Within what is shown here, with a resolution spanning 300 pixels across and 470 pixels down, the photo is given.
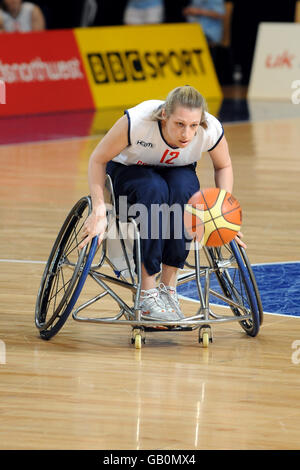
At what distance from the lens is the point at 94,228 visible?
4211 mm

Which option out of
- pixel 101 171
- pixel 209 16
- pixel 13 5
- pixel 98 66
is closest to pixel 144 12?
pixel 209 16

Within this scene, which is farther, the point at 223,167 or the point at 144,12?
the point at 144,12

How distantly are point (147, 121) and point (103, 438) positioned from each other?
5.00 feet

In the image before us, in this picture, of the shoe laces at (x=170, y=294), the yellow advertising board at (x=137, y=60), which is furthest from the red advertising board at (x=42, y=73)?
the shoe laces at (x=170, y=294)

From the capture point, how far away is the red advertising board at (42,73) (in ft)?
39.5

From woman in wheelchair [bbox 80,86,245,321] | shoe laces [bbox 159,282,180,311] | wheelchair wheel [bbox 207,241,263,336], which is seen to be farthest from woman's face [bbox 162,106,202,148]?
shoe laces [bbox 159,282,180,311]

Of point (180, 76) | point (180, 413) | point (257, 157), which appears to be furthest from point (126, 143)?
point (180, 76)

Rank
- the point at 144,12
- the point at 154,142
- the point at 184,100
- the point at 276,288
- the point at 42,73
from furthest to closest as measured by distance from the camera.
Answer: the point at 144,12 → the point at 42,73 → the point at 276,288 → the point at 154,142 → the point at 184,100

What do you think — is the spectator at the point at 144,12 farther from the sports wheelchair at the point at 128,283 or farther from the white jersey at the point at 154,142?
the white jersey at the point at 154,142

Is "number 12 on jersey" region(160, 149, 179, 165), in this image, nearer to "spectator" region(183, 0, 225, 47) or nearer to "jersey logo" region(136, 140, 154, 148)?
"jersey logo" region(136, 140, 154, 148)

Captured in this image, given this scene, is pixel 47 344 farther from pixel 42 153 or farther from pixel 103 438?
pixel 42 153

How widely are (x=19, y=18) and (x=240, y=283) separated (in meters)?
8.92

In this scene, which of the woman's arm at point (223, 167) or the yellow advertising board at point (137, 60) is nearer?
the woman's arm at point (223, 167)

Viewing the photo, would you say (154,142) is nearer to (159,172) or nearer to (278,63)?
(159,172)
